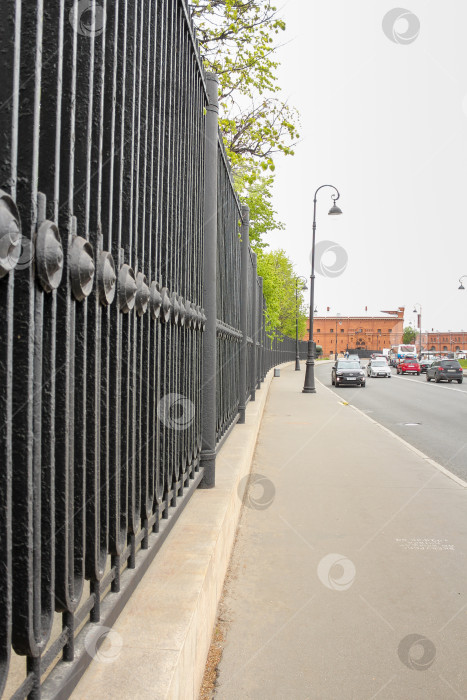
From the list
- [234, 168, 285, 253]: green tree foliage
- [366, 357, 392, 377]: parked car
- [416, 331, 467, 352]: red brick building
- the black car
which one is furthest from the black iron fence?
[416, 331, 467, 352]: red brick building

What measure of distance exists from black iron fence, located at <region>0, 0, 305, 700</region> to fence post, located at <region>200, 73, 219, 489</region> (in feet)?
3.42

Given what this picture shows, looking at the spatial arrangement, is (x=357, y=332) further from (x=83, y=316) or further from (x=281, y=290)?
(x=83, y=316)

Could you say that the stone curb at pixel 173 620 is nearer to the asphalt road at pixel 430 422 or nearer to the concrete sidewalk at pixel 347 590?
the concrete sidewalk at pixel 347 590

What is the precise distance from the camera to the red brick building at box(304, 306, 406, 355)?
13788 cm

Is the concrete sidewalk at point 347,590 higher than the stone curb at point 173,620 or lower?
lower

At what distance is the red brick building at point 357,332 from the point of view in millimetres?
137875

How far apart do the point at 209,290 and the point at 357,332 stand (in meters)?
137

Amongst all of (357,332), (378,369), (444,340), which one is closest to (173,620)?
(378,369)

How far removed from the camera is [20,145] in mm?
1217

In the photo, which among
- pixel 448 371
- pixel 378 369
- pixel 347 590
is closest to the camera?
pixel 347 590

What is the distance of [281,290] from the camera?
1270 inches

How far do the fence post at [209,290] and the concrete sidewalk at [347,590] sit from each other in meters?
0.77

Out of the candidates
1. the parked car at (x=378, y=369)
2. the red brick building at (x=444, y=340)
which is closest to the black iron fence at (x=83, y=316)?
the parked car at (x=378, y=369)

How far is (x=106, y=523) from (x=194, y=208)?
238 cm
